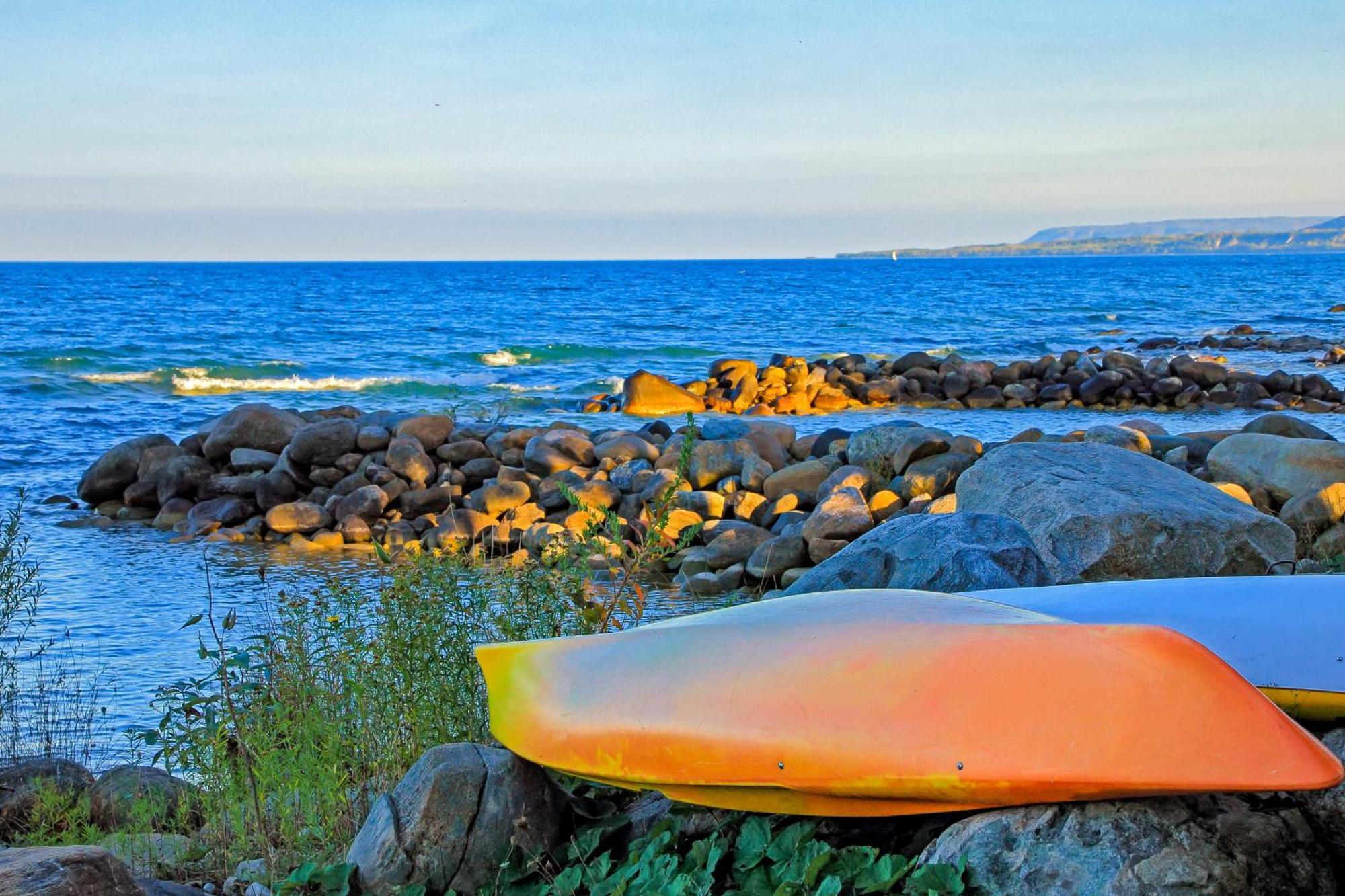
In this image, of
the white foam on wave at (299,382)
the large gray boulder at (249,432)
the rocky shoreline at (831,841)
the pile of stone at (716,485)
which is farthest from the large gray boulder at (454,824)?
the white foam on wave at (299,382)

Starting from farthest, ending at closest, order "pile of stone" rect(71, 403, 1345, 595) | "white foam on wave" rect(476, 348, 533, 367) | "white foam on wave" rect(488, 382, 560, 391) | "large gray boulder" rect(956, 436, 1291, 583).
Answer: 1. "white foam on wave" rect(476, 348, 533, 367)
2. "white foam on wave" rect(488, 382, 560, 391)
3. "pile of stone" rect(71, 403, 1345, 595)
4. "large gray boulder" rect(956, 436, 1291, 583)

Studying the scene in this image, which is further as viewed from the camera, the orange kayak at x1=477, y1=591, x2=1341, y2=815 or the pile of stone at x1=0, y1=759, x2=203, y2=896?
the pile of stone at x1=0, y1=759, x2=203, y2=896

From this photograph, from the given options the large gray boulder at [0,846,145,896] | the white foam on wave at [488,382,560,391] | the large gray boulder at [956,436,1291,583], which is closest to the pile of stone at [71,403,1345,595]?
the large gray boulder at [956,436,1291,583]

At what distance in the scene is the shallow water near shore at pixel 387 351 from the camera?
925 cm

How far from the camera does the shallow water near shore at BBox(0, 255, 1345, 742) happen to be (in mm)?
9250

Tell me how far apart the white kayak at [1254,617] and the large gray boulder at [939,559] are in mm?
653

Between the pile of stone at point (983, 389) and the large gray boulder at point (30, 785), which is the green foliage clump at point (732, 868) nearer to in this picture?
the large gray boulder at point (30, 785)

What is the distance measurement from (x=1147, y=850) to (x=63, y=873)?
249 cm

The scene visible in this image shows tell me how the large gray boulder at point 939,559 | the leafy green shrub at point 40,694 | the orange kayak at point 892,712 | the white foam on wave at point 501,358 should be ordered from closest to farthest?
the orange kayak at point 892,712 < the large gray boulder at point 939,559 < the leafy green shrub at point 40,694 < the white foam on wave at point 501,358

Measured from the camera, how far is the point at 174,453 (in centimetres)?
1273

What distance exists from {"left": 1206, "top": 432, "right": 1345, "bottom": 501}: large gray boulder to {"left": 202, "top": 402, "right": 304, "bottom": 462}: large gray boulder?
9.19m

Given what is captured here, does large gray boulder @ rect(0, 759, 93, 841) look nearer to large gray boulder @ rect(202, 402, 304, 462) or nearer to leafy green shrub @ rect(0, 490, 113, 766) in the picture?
leafy green shrub @ rect(0, 490, 113, 766)

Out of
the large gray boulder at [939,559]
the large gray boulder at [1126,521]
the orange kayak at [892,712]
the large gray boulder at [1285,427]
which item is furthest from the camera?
the large gray boulder at [1285,427]

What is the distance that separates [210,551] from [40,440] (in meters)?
7.01
